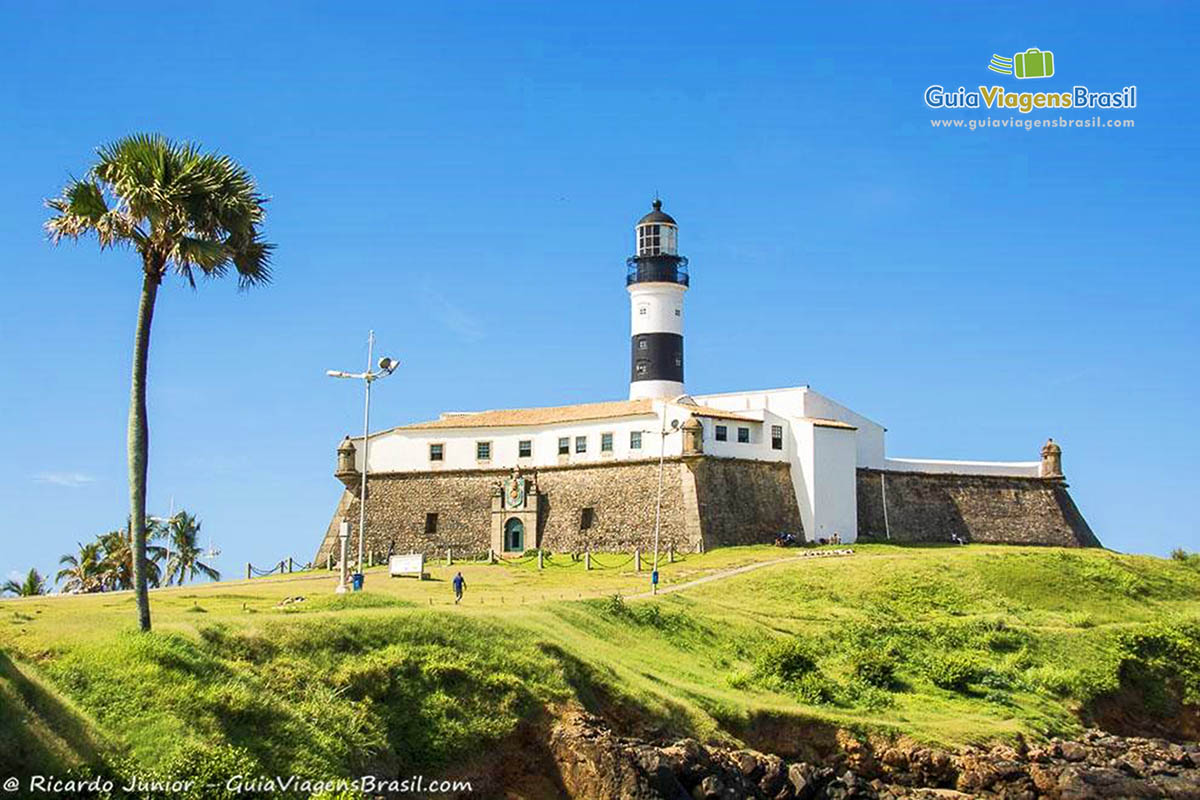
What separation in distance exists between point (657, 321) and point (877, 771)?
40.5 metres

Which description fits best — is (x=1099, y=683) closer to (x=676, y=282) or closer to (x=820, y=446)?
(x=820, y=446)

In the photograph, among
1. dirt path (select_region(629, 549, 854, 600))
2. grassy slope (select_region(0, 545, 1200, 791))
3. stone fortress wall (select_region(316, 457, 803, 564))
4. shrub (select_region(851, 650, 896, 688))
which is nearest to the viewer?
grassy slope (select_region(0, 545, 1200, 791))

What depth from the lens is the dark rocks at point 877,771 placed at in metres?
30.0

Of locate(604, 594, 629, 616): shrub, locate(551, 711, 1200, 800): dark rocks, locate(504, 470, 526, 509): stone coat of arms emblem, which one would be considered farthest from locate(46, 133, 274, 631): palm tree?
locate(504, 470, 526, 509): stone coat of arms emblem

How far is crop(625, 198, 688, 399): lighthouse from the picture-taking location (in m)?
73.2

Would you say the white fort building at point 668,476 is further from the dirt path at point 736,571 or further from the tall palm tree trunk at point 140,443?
the tall palm tree trunk at point 140,443

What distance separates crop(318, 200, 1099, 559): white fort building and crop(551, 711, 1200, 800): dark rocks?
88.7 feet

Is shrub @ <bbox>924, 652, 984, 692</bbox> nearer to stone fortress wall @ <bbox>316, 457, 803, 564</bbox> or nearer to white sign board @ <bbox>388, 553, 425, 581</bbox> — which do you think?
stone fortress wall @ <bbox>316, 457, 803, 564</bbox>

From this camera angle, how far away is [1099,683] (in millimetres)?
46000

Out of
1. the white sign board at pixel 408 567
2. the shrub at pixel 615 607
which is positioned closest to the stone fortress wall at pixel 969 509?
the white sign board at pixel 408 567

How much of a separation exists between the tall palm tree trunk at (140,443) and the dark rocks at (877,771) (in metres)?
9.63

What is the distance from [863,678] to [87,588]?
3601cm

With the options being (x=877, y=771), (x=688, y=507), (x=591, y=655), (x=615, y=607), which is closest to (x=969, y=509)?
(x=688, y=507)

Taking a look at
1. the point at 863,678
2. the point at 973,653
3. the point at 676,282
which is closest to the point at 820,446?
the point at 676,282
